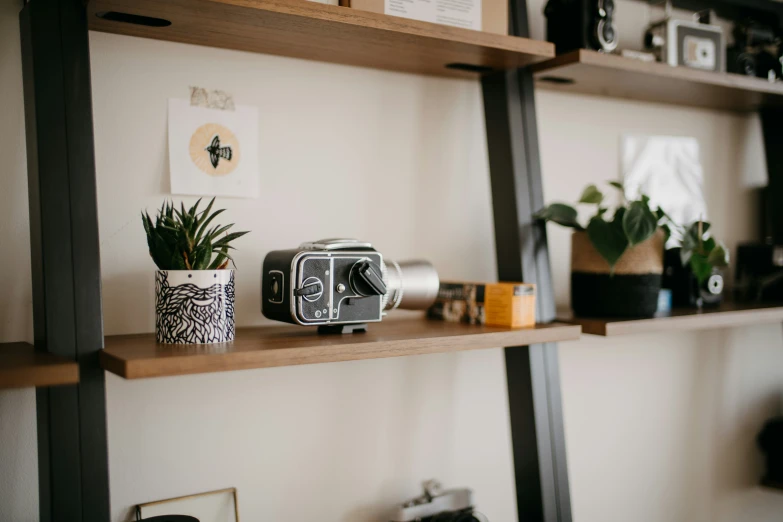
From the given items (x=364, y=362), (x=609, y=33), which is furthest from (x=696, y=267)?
(x=364, y=362)

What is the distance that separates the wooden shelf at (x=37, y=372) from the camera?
78 centimetres

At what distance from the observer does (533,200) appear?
54.3 inches

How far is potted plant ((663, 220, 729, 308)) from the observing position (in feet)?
5.08

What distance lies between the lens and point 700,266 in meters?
1.57

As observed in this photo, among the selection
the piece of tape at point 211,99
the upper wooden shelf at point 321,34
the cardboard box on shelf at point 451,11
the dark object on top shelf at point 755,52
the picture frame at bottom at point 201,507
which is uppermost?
the dark object on top shelf at point 755,52

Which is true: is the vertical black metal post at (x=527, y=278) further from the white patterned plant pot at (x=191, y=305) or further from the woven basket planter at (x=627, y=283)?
the white patterned plant pot at (x=191, y=305)

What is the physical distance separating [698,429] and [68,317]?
1798mm

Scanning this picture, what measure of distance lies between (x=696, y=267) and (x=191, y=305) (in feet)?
3.80

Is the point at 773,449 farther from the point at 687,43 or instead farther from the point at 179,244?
the point at 179,244

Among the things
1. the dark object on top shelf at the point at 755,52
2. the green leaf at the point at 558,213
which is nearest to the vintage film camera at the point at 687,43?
the dark object on top shelf at the point at 755,52

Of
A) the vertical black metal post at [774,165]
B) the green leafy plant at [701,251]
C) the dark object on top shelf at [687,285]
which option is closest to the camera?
the green leafy plant at [701,251]

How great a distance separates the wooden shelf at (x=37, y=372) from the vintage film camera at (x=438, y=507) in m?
0.81

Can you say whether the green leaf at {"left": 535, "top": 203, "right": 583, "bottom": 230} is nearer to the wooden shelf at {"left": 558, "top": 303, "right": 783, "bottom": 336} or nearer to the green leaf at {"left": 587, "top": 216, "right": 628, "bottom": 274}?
the green leaf at {"left": 587, "top": 216, "right": 628, "bottom": 274}

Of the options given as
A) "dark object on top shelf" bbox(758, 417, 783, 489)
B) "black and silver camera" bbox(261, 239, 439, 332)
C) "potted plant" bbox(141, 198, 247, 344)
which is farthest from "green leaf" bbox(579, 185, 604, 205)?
"dark object on top shelf" bbox(758, 417, 783, 489)
